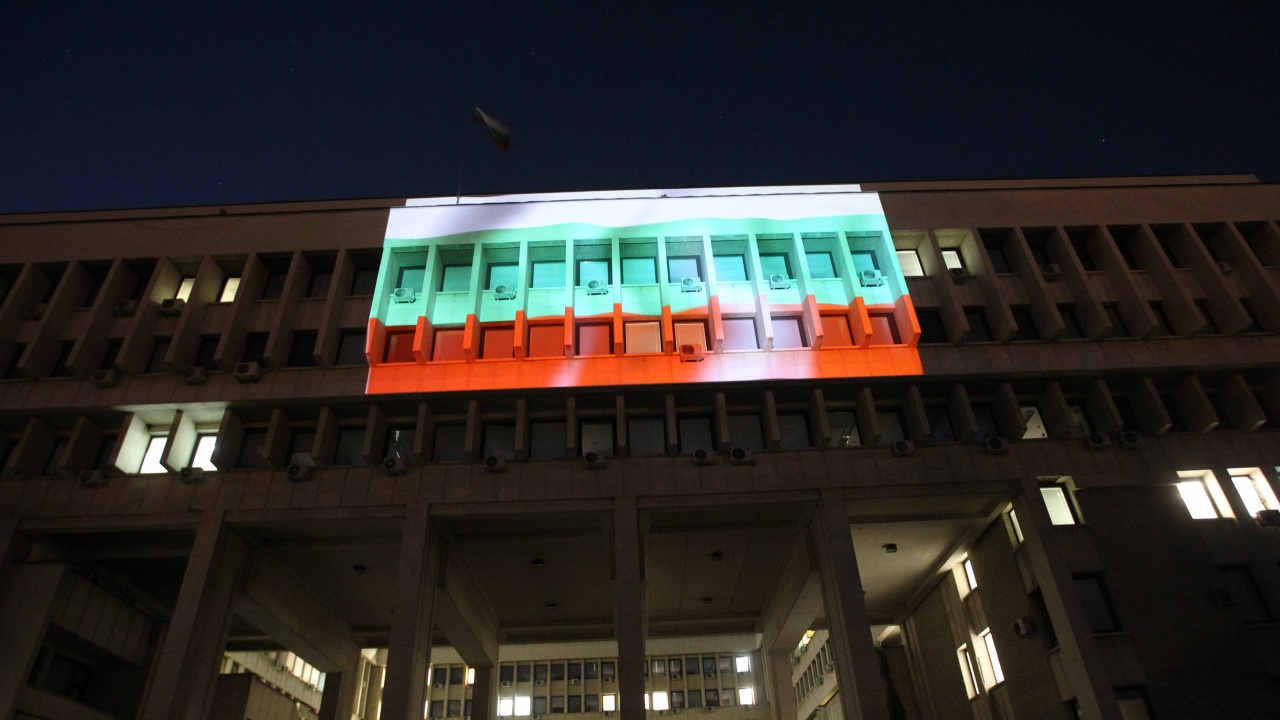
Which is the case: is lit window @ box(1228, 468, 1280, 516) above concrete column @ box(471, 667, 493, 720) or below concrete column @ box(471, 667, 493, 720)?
above

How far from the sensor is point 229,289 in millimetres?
33281

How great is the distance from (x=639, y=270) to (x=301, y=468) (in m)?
15.0

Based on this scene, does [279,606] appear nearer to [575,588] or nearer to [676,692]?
[575,588]

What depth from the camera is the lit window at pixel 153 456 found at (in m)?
29.2

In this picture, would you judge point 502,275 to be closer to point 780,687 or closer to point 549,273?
point 549,273

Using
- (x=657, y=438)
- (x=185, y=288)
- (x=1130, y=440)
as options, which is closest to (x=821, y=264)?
(x=657, y=438)

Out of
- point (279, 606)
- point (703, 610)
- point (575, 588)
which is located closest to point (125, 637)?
point (279, 606)

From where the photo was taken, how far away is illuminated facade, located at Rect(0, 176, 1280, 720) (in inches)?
1008

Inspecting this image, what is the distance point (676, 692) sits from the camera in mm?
49875

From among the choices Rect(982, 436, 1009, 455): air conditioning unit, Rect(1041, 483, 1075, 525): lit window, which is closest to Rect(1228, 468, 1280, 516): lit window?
Rect(1041, 483, 1075, 525): lit window

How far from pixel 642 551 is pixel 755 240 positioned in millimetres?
13110

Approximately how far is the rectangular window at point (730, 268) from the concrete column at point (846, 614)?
10.1 m

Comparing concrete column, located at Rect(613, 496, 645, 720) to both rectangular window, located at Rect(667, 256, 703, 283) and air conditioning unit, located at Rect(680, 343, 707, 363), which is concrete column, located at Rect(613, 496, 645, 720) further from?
rectangular window, located at Rect(667, 256, 703, 283)

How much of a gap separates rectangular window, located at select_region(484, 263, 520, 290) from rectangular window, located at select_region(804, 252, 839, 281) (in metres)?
11.9
